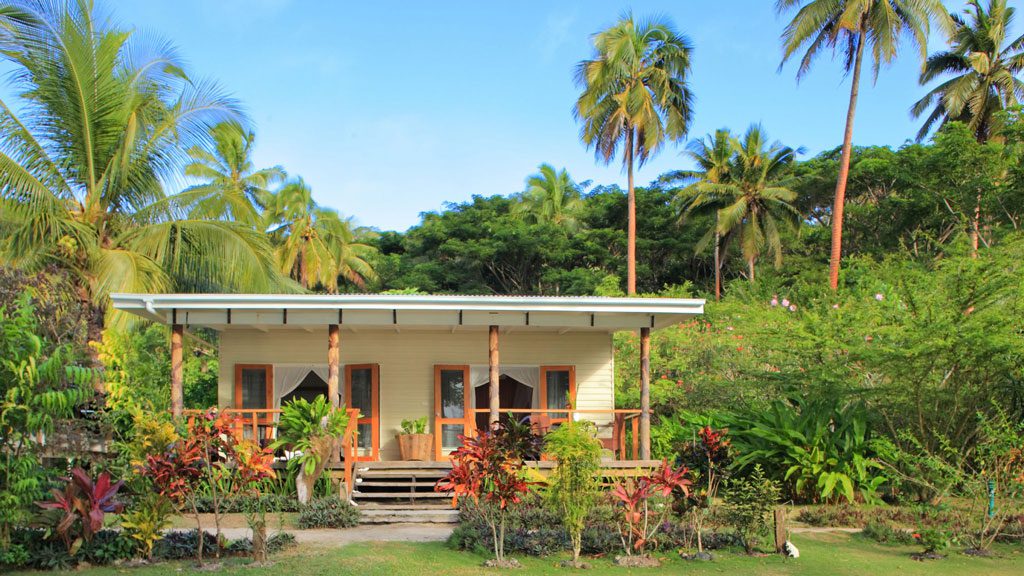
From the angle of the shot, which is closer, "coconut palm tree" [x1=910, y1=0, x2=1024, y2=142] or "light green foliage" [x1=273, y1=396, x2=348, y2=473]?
"light green foliage" [x1=273, y1=396, x2=348, y2=473]

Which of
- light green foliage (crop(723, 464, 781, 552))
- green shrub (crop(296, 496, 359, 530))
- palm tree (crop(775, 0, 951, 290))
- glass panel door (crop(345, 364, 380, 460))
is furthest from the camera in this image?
palm tree (crop(775, 0, 951, 290))

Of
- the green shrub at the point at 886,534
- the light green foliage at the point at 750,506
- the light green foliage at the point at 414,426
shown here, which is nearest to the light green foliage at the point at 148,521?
the light green foliage at the point at 750,506

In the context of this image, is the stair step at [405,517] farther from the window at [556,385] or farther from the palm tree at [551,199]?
the palm tree at [551,199]

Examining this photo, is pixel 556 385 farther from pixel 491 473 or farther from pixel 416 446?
pixel 491 473

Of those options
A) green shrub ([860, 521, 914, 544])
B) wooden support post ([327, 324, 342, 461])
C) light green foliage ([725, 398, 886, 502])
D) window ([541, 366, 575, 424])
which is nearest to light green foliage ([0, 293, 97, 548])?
wooden support post ([327, 324, 342, 461])

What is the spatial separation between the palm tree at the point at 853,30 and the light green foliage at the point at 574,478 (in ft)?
59.1

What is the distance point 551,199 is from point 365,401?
100ft

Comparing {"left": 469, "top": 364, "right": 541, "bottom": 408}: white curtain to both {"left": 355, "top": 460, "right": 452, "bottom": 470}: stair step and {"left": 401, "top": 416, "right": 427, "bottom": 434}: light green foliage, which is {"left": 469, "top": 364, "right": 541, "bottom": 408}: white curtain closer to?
{"left": 401, "top": 416, "right": 427, "bottom": 434}: light green foliage

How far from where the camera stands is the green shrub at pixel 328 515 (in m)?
10.5

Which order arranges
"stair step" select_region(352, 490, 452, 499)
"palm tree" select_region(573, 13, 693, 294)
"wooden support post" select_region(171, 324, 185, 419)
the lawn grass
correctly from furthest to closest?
"palm tree" select_region(573, 13, 693, 294), "wooden support post" select_region(171, 324, 185, 419), "stair step" select_region(352, 490, 452, 499), the lawn grass

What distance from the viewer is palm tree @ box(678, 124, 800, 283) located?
3444cm

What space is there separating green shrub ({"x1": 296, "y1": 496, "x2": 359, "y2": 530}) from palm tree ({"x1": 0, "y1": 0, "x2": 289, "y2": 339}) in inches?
205

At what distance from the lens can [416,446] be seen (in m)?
14.3

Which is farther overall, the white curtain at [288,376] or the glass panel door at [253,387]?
the white curtain at [288,376]
